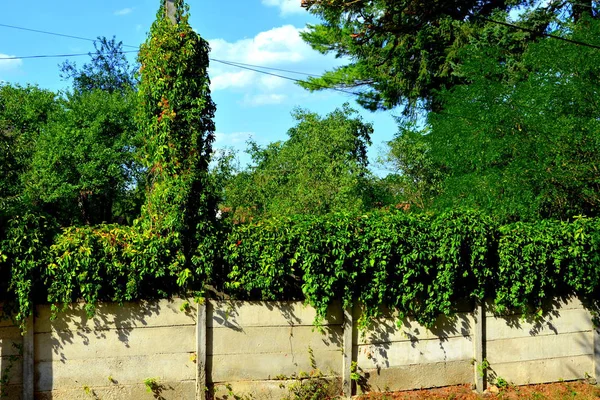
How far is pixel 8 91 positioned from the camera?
26062mm

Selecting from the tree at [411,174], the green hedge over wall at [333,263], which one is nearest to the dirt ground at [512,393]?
the green hedge over wall at [333,263]

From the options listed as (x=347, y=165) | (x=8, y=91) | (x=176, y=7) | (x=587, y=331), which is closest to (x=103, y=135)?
(x=8, y=91)

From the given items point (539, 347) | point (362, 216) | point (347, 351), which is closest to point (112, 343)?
point (347, 351)

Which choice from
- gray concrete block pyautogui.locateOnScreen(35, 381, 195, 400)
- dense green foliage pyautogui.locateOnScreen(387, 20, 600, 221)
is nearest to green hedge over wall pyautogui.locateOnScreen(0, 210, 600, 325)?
gray concrete block pyautogui.locateOnScreen(35, 381, 195, 400)

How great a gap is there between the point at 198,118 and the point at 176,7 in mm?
1398

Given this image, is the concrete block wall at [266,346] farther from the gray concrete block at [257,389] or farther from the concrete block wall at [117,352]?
the concrete block wall at [117,352]

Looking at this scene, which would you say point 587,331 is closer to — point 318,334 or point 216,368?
point 318,334

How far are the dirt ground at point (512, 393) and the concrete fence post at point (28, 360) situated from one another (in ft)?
12.5

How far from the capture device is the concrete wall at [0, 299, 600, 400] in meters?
6.60

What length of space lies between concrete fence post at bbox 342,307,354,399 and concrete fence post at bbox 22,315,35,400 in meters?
3.55

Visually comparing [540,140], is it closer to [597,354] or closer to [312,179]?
[597,354]

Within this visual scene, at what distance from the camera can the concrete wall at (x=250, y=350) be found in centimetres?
660

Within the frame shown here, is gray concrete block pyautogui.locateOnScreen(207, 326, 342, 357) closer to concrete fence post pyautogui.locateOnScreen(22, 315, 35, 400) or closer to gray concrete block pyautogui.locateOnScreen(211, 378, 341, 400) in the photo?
gray concrete block pyautogui.locateOnScreen(211, 378, 341, 400)

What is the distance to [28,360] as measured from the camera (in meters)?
6.45
